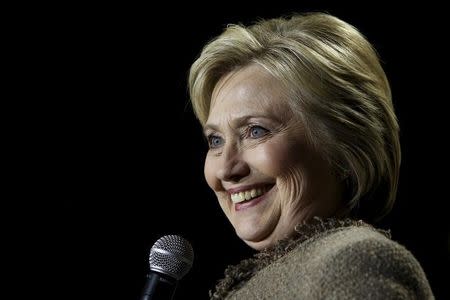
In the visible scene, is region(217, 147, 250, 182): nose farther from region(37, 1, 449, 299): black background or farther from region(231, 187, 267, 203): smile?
region(37, 1, 449, 299): black background

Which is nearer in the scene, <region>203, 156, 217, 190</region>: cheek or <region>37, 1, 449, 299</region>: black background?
<region>203, 156, 217, 190</region>: cheek

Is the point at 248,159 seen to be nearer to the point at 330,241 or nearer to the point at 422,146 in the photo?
the point at 330,241

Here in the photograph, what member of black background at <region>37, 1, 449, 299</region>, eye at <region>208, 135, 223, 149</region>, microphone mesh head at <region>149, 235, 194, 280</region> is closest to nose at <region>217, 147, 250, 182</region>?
eye at <region>208, 135, 223, 149</region>

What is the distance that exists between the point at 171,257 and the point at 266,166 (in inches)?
13.2

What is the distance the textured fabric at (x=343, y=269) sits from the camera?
140 centimetres

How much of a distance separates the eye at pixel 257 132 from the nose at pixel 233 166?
62mm

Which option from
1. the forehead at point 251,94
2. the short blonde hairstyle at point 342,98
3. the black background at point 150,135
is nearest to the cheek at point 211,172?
the forehead at point 251,94

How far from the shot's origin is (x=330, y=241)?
1.59 metres

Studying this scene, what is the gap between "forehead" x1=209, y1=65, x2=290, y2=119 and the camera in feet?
6.16

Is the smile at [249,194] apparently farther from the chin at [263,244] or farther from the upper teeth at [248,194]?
the chin at [263,244]

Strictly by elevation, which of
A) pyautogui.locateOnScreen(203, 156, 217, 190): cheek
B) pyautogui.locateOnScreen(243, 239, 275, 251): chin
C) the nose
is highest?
the nose

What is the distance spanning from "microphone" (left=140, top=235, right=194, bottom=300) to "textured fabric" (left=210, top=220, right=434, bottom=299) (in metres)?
0.21

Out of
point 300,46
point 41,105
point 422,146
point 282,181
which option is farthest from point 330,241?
point 41,105

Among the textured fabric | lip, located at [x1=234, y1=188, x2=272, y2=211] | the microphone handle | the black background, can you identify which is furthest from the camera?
the black background
